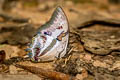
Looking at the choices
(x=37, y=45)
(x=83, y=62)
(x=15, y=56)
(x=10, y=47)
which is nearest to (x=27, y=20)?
(x=10, y=47)

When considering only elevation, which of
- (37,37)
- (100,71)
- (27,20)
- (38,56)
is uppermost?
(27,20)

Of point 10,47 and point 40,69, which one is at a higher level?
point 10,47

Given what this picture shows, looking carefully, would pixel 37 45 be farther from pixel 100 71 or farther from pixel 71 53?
pixel 100 71

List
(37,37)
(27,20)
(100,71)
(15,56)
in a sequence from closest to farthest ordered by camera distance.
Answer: (100,71) < (37,37) < (15,56) < (27,20)

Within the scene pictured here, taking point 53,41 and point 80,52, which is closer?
point 53,41

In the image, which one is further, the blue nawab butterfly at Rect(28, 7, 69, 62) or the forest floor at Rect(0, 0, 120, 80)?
the blue nawab butterfly at Rect(28, 7, 69, 62)

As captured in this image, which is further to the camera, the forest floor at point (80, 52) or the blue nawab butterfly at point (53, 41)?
the blue nawab butterfly at point (53, 41)

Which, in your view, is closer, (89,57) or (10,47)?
(89,57)

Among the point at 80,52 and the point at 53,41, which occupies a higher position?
the point at 53,41
